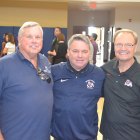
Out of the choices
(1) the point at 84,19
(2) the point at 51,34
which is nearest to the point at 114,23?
(1) the point at 84,19

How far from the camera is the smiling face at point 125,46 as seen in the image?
7.59 ft

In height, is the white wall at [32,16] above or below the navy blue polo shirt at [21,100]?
above

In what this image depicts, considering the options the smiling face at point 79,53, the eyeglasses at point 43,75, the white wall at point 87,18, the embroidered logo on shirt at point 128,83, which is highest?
the white wall at point 87,18

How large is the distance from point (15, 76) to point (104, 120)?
35.3 inches

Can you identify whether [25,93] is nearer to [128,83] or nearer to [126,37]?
[128,83]

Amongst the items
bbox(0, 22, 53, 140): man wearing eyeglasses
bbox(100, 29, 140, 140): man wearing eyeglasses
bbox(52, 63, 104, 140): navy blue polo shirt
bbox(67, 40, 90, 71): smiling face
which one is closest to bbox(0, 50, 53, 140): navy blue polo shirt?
bbox(0, 22, 53, 140): man wearing eyeglasses

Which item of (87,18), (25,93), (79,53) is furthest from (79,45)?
(87,18)

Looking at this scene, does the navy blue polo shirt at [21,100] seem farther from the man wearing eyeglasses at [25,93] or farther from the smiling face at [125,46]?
the smiling face at [125,46]

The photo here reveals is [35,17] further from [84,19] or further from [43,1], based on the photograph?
[84,19]

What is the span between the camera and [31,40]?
2.20m

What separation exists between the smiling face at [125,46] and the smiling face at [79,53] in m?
0.27

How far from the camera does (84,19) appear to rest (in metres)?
15.8

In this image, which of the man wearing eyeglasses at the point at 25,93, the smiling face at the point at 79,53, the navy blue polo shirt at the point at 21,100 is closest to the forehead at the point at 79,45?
the smiling face at the point at 79,53

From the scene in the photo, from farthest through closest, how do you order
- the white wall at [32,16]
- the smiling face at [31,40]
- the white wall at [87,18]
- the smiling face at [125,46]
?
the white wall at [87,18] → the white wall at [32,16] → the smiling face at [125,46] → the smiling face at [31,40]
